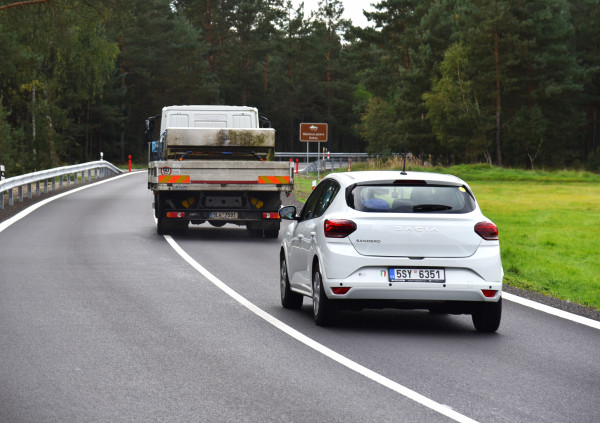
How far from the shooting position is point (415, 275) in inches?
375

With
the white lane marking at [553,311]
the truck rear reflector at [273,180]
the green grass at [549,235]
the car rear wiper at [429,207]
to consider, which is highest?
the car rear wiper at [429,207]

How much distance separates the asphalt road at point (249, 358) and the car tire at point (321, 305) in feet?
0.39

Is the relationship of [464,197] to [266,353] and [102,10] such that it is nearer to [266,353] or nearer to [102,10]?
[266,353]

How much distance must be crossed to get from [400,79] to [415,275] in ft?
277

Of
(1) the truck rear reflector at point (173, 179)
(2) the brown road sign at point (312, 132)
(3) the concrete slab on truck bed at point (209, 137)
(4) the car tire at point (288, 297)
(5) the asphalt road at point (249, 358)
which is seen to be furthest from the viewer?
(2) the brown road sign at point (312, 132)

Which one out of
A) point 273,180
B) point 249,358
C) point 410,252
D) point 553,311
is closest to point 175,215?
point 273,180

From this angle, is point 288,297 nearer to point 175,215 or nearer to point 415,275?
point 415,275

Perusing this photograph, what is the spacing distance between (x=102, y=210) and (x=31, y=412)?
2127 cm

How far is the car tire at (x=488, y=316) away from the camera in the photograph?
385 inches

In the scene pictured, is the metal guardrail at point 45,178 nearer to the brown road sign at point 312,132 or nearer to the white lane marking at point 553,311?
the brown road sign at point 312,132

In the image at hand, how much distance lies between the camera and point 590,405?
22.1 ft

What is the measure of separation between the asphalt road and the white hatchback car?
1.16 ft

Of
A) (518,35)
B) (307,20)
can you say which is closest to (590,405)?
(518,35)

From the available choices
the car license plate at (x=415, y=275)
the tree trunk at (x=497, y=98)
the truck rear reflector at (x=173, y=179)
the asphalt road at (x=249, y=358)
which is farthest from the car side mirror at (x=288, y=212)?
the tree trunk at (x=497, y=98)
